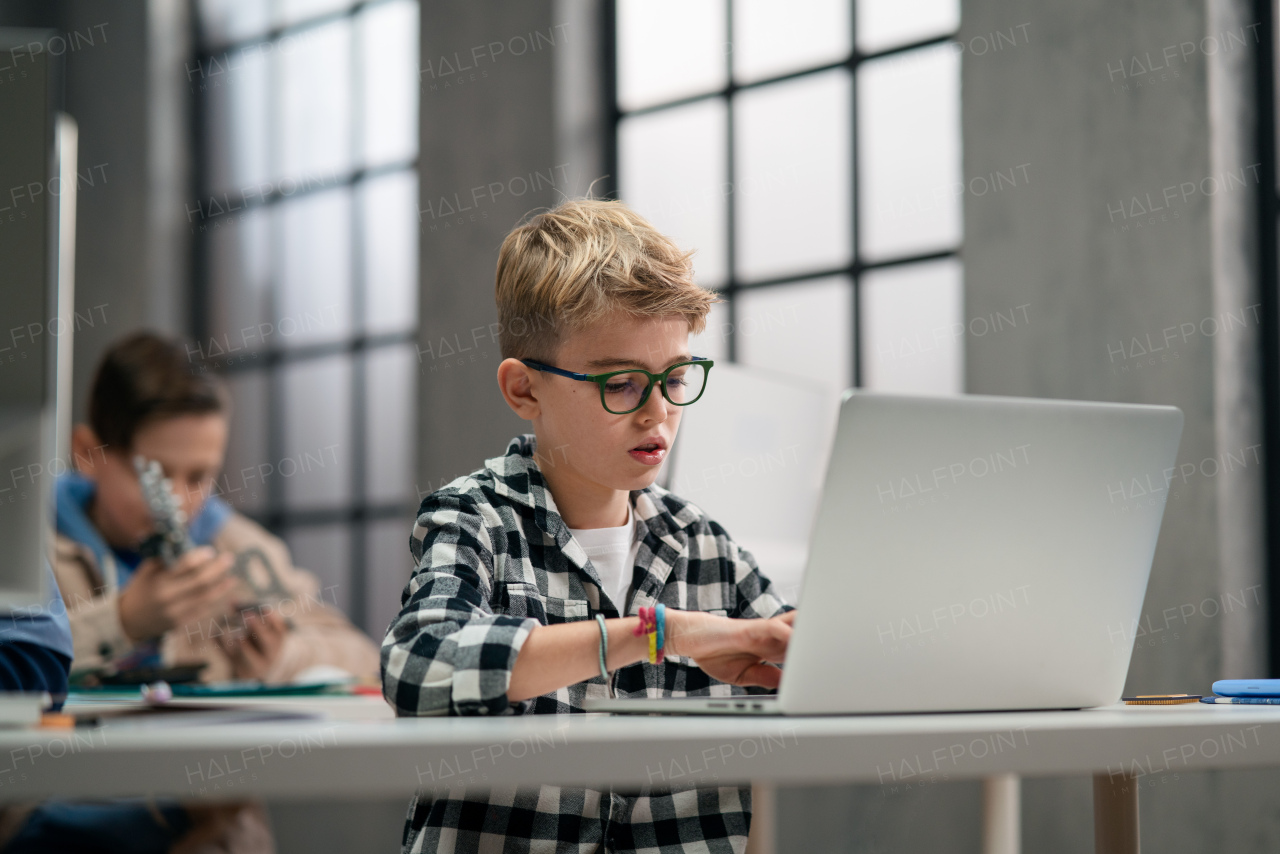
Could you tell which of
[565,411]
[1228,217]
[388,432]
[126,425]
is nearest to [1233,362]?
[1228,217]

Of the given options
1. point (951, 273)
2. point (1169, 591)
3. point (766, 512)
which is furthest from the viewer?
point (951, 273)

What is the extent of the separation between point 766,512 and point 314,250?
3.04 meters

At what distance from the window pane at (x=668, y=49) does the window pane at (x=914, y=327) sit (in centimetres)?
83

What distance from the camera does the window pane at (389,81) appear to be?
4039 mm

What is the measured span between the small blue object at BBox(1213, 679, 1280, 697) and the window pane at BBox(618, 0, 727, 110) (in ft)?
8.20

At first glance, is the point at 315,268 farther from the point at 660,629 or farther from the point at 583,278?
the point at 660,629

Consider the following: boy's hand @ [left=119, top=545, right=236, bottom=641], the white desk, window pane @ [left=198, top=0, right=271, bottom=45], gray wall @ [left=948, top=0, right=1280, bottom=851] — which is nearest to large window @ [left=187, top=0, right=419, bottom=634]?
window pane @ [left=198, top=0, right=271, bottom=45]

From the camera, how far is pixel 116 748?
1.73 ft

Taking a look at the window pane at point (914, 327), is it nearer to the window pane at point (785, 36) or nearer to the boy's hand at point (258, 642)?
the window pane at point (785, 36)

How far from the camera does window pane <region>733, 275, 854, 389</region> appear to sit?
2.86 metres

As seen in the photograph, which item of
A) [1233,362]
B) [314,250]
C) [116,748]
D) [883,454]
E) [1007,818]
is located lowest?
[1007,818]

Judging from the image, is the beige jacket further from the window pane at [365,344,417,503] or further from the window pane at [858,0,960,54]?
the window pane at [858,0,960,54]

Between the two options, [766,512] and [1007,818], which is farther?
[766,512]

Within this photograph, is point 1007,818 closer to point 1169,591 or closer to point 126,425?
point 1169,591
